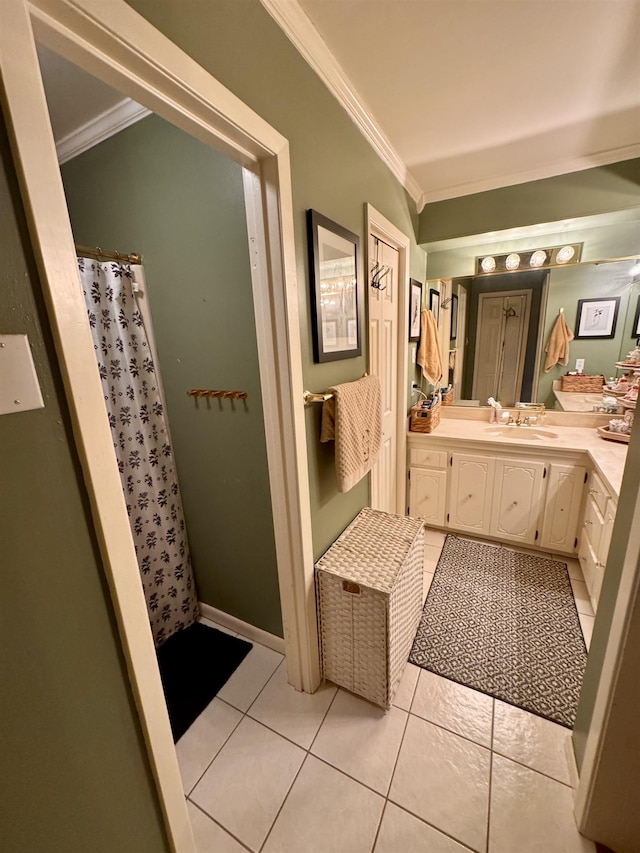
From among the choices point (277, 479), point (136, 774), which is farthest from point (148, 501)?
point (136, 774)

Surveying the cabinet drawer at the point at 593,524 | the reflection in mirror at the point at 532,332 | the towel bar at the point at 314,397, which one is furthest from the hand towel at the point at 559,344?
the towel bar at the point at 314,397

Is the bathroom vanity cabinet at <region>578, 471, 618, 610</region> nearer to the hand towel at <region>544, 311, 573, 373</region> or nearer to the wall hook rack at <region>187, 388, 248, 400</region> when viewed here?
the hand towel at <region>544, 311, 573, 373</region>

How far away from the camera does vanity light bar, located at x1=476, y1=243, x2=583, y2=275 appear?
7.41ft

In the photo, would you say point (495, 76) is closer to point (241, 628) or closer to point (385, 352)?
point (385, 352)

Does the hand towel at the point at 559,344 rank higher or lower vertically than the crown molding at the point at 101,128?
lower

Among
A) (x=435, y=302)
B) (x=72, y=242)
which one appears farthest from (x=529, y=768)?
(x=435, y=302)

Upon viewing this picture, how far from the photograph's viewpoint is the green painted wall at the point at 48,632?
55 cm

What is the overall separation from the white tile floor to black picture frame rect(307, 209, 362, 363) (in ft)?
4.91

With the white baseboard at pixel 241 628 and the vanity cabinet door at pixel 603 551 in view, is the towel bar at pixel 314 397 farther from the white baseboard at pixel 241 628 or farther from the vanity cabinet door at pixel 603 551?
the vanity cabinet door at pixel 603 551

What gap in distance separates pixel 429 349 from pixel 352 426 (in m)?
Result: 1.54

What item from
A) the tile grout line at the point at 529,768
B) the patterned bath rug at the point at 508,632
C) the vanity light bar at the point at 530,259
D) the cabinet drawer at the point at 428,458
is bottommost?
the tile grout line at the point at 529,768

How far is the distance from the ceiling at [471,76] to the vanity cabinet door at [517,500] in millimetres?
1792

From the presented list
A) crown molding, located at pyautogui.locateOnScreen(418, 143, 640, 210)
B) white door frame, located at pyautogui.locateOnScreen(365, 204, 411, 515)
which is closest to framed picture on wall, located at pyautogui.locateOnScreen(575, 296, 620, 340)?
crown molding, located at pyautogui.locateOnScreen(418, 143, 640, 210)

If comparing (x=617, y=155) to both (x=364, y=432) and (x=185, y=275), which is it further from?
(x=185, y=275)
